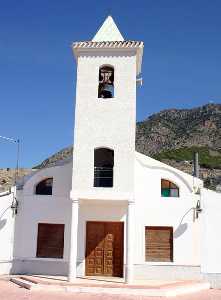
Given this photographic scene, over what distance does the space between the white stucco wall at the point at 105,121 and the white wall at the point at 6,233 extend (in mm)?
3724

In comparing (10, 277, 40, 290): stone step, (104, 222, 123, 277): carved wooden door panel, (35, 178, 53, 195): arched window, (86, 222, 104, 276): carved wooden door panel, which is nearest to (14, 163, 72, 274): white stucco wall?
(35, 178, 53, 195): arched window

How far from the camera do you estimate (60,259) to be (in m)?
17.8

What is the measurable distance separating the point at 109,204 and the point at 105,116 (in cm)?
375

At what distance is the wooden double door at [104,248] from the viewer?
17.7 meters

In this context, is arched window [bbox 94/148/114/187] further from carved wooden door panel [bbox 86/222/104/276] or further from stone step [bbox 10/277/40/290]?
stone step [bbox 10/277/40/290]

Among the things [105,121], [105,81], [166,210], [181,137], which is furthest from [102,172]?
[181,137]

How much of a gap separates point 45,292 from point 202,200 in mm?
7649

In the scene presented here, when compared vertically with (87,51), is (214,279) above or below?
below

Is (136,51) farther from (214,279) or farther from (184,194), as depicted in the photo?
(214,279)

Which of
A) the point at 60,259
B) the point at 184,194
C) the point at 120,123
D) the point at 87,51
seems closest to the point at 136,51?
the point at 87,51

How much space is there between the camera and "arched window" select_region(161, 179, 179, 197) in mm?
18266

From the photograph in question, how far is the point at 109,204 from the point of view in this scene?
1756cm

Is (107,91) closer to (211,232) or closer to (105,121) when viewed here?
(105,121)

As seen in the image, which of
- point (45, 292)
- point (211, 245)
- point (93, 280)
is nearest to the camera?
point (45, 292)
